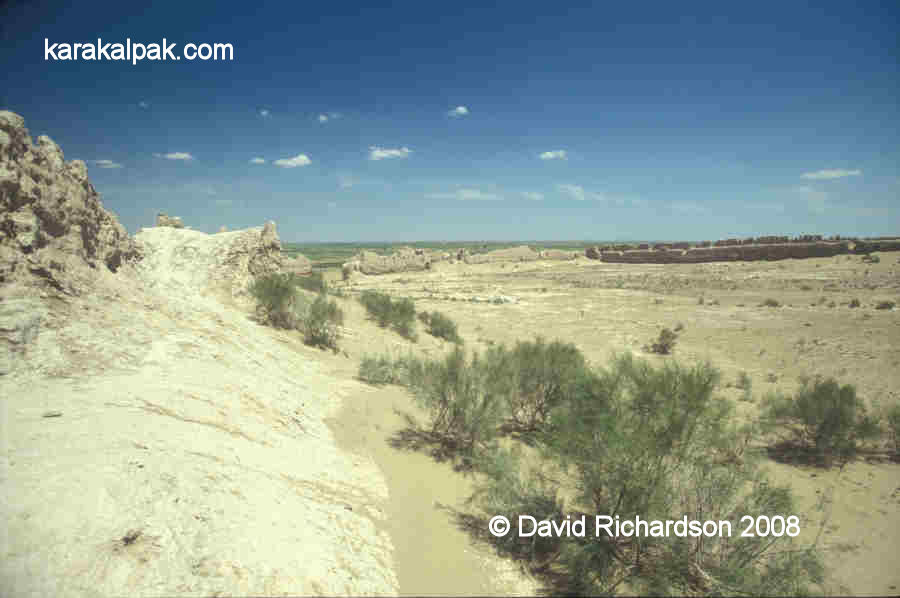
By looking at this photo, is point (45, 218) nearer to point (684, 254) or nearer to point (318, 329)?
point (318, 329)

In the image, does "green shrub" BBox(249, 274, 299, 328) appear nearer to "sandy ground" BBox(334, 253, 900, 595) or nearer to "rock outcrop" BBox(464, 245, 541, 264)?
"sandy ground" BBox(334, 253, 900, 595)

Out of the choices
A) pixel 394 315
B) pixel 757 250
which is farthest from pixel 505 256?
pixel 394 315

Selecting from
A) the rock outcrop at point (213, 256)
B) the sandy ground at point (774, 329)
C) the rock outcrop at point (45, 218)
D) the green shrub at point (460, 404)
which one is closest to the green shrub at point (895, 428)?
the sandy ground at point (774, 329)

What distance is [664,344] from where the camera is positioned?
16672mm

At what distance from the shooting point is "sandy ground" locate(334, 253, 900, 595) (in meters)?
5.73

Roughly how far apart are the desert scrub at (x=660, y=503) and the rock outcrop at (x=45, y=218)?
23.8 ft

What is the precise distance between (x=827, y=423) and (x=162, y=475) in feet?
37.7

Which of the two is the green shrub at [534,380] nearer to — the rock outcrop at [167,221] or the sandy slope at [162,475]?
the sandy slope at [162,475]

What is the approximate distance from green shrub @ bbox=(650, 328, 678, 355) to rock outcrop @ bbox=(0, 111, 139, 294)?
18400mm

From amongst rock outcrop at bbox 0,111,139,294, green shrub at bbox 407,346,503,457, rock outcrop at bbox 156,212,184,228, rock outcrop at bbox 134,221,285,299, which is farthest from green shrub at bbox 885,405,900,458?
rock outcrop at bbox 156,212,184,228

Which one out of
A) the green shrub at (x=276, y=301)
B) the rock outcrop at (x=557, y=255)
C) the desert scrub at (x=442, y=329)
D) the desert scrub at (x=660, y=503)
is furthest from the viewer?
the rock outcrop at (x=557, y=255)

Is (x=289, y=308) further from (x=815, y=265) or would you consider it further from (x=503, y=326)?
(x=815, y=265)

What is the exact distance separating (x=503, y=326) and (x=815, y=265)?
37.8 m

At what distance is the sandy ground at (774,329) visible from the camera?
573cm
